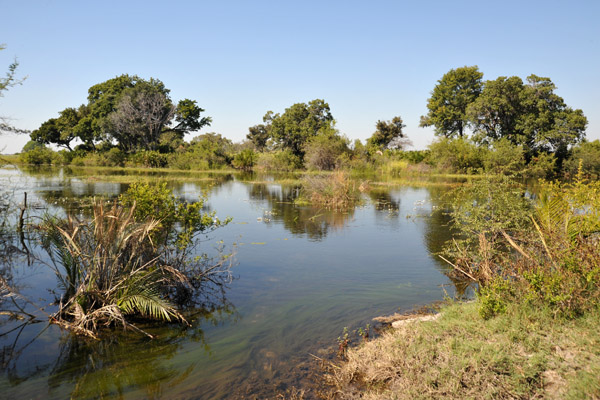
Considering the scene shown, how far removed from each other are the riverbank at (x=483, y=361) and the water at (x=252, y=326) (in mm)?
760

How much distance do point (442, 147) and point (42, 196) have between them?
138 ft

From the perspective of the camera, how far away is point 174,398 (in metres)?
4.63

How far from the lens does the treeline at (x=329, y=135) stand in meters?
47.6

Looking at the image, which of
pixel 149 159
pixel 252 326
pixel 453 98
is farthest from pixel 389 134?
pixel 252 326

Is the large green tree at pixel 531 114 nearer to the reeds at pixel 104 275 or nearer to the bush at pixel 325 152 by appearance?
the bush at pixel 325 152

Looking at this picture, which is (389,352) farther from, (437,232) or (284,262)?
(437,232)

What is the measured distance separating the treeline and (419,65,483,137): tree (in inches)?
6.4

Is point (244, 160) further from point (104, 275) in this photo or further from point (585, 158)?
point (104, 275)

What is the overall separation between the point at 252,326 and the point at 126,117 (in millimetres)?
52760

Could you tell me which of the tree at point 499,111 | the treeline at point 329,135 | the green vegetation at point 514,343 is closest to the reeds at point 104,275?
the green vegetation at point 514,343

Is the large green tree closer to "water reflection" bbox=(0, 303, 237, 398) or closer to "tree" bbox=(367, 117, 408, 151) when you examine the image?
"tree" bbox=(367, 117, 408, 151)

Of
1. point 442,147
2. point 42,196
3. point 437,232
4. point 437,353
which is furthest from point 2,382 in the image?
point 442,147

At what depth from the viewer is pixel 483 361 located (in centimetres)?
438

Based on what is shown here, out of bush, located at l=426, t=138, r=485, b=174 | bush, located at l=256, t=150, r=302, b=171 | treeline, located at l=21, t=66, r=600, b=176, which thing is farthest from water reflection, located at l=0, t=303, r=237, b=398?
bush, located at l=256, t=150, r=302, b=171
